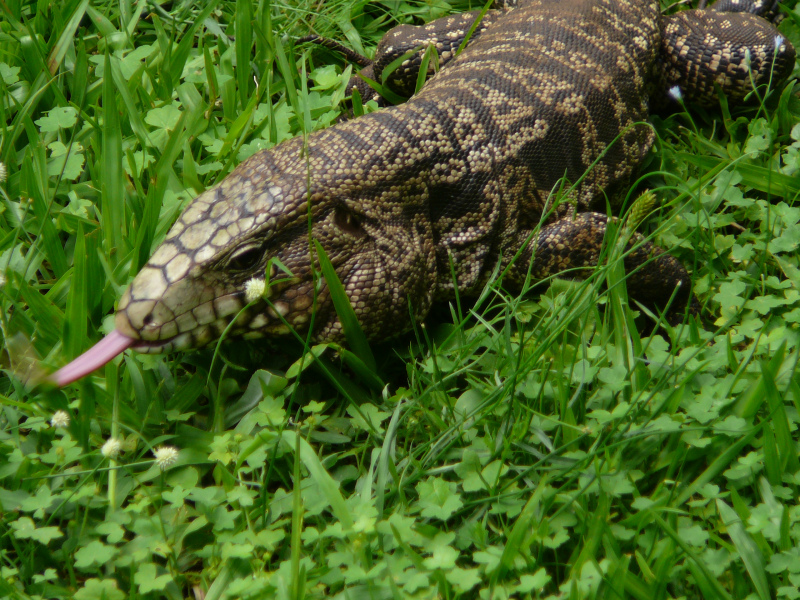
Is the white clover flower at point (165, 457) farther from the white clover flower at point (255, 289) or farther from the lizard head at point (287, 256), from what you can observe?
the white clover flower at point (255, 289)

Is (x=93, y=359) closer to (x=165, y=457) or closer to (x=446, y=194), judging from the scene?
(x=165, y=457)

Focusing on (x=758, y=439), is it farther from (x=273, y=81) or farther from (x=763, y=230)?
(x=273, y=81)

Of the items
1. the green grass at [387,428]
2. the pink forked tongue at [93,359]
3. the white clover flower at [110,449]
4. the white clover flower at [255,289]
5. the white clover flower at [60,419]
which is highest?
the white clover flower at [255,289]

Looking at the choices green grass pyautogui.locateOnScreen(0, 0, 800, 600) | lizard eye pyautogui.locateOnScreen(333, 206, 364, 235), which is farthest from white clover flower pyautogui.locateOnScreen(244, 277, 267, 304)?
lizard eye pyautogui.locateOnScreen(333, 206, 364, 235)

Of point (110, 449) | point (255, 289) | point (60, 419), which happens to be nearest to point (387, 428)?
point (255, 289)

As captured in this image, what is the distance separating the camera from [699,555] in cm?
233

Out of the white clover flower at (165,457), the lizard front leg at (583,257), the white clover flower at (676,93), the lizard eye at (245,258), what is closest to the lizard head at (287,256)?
the lizard eye at (245,258)

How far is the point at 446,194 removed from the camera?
3.28 meters

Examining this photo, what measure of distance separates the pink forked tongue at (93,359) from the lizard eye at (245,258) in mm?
420

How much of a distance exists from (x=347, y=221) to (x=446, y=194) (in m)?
0.49

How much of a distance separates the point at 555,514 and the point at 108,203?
7.19ft

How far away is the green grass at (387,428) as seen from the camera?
7.69 feet

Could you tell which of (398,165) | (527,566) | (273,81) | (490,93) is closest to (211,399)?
(398,165)

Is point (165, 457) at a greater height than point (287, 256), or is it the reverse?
point (287, 256)
